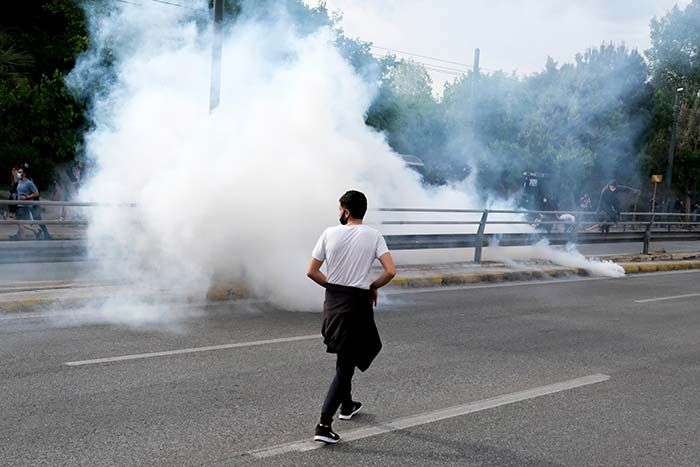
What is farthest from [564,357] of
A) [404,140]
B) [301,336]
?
[404,140]

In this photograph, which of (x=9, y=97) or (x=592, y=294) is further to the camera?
(x=9, y=97)

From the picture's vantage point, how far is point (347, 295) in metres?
4.78

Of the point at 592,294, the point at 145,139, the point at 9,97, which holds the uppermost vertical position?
the point at 9,97

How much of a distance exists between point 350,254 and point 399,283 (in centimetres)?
737

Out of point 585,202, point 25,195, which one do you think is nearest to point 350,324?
point 25,195

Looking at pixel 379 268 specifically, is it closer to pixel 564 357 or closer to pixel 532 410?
pixel 564 357

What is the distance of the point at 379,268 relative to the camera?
13297 millimetres

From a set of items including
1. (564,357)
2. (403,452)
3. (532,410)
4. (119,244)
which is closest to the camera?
(403,452)

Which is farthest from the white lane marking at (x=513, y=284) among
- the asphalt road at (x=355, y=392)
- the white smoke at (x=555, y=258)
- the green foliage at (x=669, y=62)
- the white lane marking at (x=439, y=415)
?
the white lane marking at (x=439, y=415)

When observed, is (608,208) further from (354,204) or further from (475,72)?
(354,204)

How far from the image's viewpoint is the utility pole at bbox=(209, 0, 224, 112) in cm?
1068

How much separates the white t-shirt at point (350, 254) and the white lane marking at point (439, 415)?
993 mm

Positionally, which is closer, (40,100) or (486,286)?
(486,286)

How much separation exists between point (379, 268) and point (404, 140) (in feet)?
20.1
